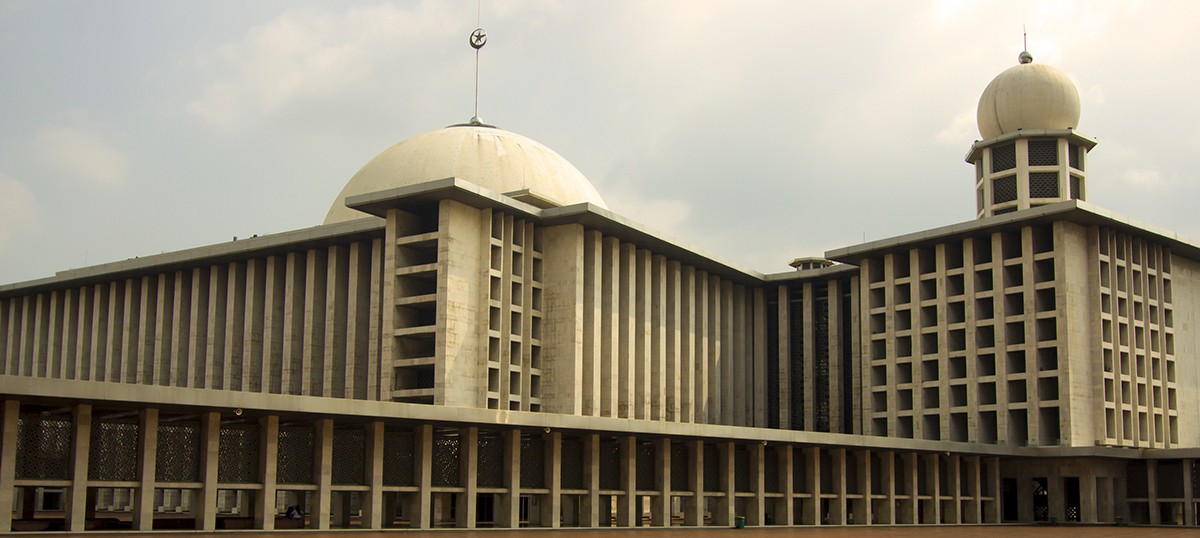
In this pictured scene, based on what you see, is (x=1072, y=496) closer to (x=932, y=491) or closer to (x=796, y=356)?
(x=932, y=491)

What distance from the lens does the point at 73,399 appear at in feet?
95.2

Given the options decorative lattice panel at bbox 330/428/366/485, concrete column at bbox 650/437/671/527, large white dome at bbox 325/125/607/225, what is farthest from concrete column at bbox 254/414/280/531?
large white dome at bbox 325/125/607/225

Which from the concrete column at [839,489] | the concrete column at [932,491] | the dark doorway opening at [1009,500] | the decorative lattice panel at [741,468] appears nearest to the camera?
the decorative lattice panel at [741,468]

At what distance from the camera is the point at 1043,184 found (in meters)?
65.5

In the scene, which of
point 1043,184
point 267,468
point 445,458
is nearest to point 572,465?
point 445,458

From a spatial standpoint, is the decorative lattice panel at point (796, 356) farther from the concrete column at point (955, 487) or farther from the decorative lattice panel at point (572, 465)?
the decorative lattice panel at point (572, 465)

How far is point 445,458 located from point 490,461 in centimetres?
164

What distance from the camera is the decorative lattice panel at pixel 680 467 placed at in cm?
4631

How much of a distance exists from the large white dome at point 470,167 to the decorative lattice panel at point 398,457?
2472cm

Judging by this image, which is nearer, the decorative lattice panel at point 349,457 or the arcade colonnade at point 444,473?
the arcade colonnade at point 444,473

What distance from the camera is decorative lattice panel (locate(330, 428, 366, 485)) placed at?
121 feet

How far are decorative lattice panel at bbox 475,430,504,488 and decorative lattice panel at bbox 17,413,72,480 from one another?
13043mm

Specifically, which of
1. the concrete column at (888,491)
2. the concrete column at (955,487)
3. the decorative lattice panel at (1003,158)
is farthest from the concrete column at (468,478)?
the decorative lattice panel at (1003,158)

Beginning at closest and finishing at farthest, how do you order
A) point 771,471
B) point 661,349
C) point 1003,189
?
point 771,471, point 661,349, point 1003,189
